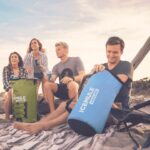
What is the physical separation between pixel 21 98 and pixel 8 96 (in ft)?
1.06

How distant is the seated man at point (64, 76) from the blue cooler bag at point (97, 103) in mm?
1218

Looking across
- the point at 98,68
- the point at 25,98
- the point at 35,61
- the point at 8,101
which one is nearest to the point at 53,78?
the point at 25,98

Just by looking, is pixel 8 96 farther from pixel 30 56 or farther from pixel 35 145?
pixel 35 145

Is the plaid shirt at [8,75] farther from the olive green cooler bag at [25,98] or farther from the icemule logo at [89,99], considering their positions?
the icemule logo at [89,99]

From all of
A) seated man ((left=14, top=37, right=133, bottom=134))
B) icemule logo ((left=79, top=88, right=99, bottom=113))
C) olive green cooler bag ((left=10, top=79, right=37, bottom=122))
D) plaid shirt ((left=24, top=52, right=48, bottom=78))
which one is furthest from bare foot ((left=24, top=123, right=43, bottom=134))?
plaid shirt ((left=24, top=52, right=48, bottom=78))

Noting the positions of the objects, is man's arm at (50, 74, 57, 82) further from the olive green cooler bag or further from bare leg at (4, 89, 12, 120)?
bare leg at (4, 89, 12, 120)

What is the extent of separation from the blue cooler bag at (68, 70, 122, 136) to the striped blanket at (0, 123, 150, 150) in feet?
0.48

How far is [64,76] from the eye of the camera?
18.6ft

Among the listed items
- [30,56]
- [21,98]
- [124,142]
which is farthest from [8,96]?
[124,142]

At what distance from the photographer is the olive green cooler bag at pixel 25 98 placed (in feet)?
19.1

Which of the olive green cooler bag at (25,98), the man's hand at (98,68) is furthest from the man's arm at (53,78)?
the man's hand at (98,68)

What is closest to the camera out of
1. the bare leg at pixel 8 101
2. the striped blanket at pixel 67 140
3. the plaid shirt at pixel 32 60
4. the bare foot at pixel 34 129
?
the striped blanket at pixel 67 140

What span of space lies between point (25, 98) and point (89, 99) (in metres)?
2.13

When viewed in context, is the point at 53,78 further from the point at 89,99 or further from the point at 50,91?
the point at 89,99
